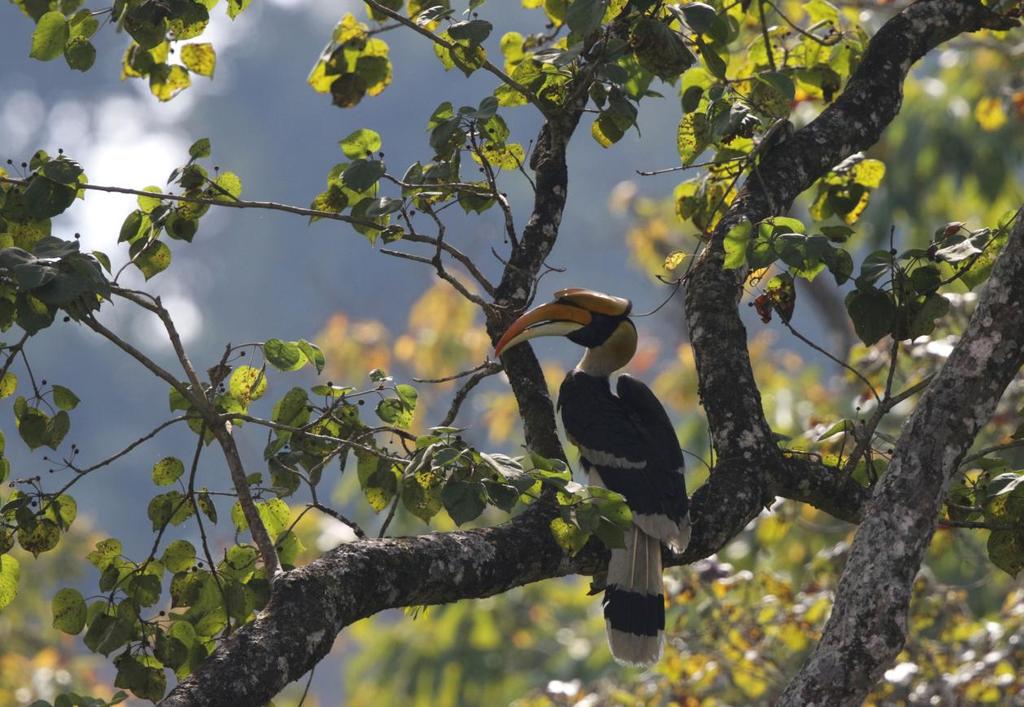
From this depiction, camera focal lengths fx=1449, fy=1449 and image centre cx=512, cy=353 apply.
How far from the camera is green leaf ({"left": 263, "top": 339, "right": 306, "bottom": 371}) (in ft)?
9.16

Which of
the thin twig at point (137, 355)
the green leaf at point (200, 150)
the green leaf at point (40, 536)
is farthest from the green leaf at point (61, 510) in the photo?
the green leaf at point (200, 150)

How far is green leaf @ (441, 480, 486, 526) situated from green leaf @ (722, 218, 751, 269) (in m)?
0.76

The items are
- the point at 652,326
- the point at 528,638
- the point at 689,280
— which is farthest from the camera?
the point at 652,326

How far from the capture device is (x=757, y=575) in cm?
517

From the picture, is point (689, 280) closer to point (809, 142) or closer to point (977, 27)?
point (809, 142)

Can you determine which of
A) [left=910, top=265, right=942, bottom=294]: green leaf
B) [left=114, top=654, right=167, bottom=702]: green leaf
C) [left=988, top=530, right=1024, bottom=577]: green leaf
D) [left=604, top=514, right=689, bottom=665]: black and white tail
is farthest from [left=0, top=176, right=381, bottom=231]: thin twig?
[left=988, top=530, right=1024, bottom=577]: green leaf

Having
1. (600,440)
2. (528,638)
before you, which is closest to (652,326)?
(528,638)

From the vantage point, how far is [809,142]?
11.8 feet

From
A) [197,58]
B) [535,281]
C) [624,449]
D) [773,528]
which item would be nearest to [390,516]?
[535,281]

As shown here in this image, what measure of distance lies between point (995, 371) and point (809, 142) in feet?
3.45

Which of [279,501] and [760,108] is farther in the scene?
[760,108]

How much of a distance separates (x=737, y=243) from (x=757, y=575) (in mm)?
2604

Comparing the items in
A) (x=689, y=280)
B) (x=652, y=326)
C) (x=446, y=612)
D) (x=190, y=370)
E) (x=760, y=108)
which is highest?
(x=652, y=326)

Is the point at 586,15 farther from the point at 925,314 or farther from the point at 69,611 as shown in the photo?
the point at 69,611
